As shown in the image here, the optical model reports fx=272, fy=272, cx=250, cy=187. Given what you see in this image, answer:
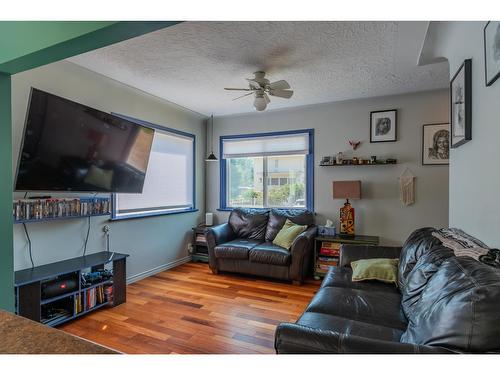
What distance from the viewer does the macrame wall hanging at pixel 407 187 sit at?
12.3 feet

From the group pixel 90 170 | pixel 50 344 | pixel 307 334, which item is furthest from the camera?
pixel 90 170

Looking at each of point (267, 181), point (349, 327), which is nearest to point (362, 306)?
point (349, 327)

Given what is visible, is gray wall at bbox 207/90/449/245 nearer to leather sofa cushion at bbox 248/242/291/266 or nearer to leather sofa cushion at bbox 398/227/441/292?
leather sofa cushion at bbox 248/242/291/266

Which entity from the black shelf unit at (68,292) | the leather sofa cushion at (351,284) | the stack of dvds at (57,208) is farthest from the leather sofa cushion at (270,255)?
the stack of dvds at (57,208)

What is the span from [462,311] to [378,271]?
1416 millimetres

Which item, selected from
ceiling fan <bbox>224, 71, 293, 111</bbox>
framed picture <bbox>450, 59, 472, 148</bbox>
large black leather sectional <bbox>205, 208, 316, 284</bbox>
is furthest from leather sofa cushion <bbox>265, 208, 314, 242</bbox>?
framed picture <bbox>450, 59, 472, 148</bbox>

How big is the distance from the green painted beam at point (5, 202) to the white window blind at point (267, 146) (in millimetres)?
3355

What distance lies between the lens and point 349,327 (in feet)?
5.23

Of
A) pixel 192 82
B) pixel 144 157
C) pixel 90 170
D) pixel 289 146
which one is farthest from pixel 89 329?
pixel 289 146

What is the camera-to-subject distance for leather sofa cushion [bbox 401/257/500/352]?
92 centimetres

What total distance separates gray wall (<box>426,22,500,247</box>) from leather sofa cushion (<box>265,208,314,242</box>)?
2113 mm

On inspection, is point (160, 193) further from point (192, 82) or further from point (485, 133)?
point (485, 133)
